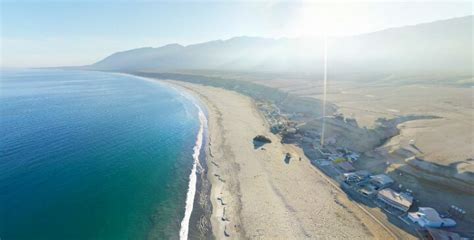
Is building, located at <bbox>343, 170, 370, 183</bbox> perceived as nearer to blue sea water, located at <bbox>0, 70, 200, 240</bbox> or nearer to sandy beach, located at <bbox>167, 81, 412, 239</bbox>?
→ sandy beach, located at <bbox>167, 81, 412, 239</bbox>

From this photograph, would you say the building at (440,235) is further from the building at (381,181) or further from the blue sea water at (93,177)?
the blue sea water at (93,177)

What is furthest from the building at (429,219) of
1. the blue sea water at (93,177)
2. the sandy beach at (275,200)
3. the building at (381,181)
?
the blue sea water at (93,177)

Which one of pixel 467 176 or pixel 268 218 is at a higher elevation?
pixel 467 176

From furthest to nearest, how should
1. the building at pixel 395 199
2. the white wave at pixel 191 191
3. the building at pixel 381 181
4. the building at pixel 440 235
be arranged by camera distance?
the building at pixel 381 181 < the building at pixel 395 199 < the white wave at pixel 191 191 < the building at pixel 440 235

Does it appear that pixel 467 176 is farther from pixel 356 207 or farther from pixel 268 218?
pixel 268 218

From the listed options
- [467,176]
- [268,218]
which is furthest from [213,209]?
[467,176]

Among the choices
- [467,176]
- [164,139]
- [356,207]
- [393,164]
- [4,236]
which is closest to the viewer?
[4,236]
